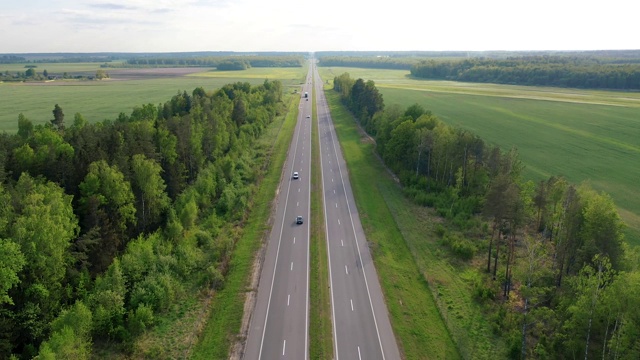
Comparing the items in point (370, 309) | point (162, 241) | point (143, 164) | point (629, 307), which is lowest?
point (370, 309)

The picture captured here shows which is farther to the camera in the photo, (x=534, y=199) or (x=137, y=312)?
(x=534, y=199)

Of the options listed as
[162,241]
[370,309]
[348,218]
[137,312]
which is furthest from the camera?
[348,218]

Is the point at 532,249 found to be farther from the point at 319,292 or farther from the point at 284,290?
the point at 284,290

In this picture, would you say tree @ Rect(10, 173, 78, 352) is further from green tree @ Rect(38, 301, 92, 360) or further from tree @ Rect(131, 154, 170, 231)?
tree @ Rect(131, 154, 170, 231)

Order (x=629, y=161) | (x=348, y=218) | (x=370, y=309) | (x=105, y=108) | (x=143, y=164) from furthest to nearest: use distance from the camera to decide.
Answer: (x=105, y=108), (x=629, y=161), (x=348, y=218), (x=143, y=164), (x=370, y=309)

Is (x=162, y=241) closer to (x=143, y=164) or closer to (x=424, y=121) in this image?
(x=143, y=164)

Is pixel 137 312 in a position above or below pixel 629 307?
below

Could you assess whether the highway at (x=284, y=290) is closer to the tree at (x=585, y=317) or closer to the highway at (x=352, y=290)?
the highway at (x=352, y=290)

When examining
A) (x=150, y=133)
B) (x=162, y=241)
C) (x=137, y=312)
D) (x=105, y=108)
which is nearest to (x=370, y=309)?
(x=137, y=312)
